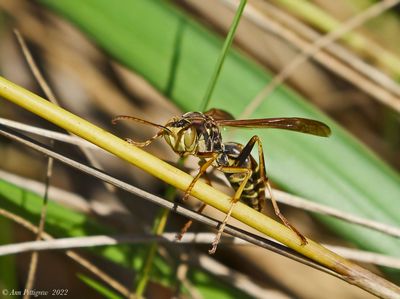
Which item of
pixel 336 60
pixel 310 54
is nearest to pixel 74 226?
pixel 310 54

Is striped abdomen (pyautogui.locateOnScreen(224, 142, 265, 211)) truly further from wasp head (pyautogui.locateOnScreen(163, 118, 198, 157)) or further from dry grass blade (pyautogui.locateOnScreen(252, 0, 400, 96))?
dry grass blade (pyautogui.locateOnScreen(252, 0, 400, 96))

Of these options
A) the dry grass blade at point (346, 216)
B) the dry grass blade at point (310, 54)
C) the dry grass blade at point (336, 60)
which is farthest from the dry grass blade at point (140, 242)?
the dry grass blade at point (336, 60)

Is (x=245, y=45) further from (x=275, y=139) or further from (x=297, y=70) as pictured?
(x=275, y=139)

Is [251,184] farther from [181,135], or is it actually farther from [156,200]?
[156,200]

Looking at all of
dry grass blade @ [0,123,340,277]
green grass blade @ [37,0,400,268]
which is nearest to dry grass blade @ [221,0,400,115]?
green grass blade @ [37,0,400,268]

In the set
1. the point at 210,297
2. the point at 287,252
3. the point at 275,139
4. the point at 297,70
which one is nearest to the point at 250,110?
the point at 275,139
